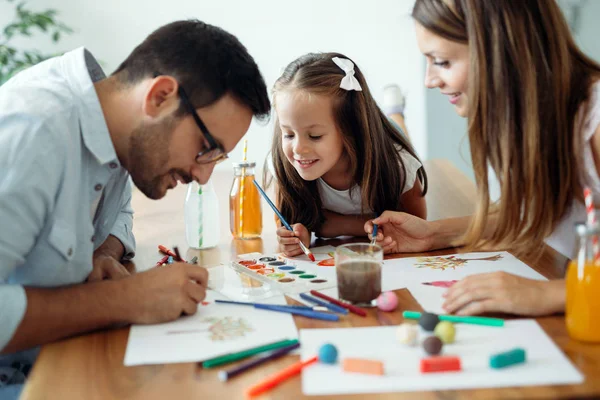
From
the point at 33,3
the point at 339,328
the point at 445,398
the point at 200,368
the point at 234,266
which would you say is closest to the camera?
the point at 445,398

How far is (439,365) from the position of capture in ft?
2.96

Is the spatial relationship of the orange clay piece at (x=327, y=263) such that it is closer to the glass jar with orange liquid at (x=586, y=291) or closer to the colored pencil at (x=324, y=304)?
the colored pencil at (x=324, y=304)

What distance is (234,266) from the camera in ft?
4.78

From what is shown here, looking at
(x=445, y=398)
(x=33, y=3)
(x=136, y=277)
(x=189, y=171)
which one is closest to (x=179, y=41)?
(x=189, y=171)

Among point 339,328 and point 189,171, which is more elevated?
point 189,171

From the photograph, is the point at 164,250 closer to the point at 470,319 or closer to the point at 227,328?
the point at 227,328

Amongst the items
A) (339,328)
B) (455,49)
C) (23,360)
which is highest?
(455,49)

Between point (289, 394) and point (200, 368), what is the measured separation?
16 cm

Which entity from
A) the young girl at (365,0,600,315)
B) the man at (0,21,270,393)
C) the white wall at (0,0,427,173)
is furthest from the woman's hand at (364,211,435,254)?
the white wall at (0,0,427,173)

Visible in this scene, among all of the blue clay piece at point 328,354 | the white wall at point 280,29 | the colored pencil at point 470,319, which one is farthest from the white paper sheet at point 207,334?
the white wall at point 280,29

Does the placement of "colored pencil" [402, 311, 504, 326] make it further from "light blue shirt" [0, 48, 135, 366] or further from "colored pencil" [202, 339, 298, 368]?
"light blue shirt" [0, 48, 135, 366]

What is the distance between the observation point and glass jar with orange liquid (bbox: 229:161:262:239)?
177cm

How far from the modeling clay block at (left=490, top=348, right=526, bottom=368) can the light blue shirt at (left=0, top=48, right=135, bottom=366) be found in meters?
0.71

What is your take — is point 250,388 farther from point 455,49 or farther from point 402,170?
point 402,170
